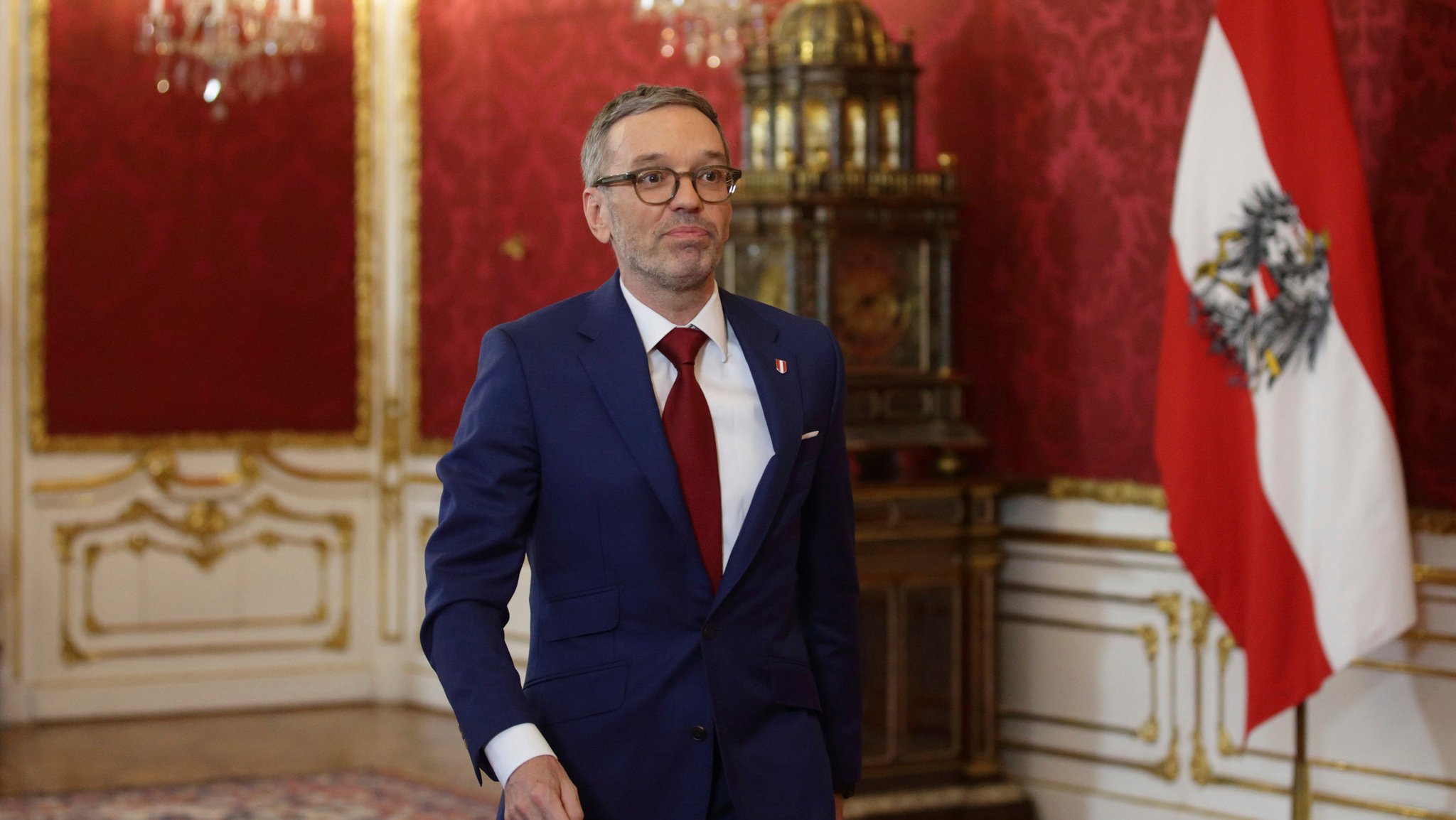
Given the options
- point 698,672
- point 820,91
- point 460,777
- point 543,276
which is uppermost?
point 820,91

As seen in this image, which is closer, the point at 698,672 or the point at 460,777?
the point at 698,672

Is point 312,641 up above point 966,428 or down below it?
below

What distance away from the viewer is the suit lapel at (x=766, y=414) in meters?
1.83

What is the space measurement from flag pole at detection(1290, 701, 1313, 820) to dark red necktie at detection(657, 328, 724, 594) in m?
2.45

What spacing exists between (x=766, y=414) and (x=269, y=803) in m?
3.43

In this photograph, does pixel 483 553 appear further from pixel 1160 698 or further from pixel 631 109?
pixel 1160 698

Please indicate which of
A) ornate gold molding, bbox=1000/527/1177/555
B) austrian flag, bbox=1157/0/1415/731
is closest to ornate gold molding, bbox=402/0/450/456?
ornate gold molding, bbox=1000/527/1177/555

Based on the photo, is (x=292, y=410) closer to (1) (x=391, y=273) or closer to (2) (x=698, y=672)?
(1) (x=391, y=273)

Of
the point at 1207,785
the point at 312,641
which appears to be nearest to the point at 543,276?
the point at 312,641

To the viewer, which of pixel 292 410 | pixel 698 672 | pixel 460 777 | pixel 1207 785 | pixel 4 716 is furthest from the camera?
pixel 292 410

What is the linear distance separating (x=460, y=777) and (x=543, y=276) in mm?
1890

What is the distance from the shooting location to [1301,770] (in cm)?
388

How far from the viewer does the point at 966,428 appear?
4547 millimetres

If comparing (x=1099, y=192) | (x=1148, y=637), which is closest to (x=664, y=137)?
Answer: (x=1099, y=192)
